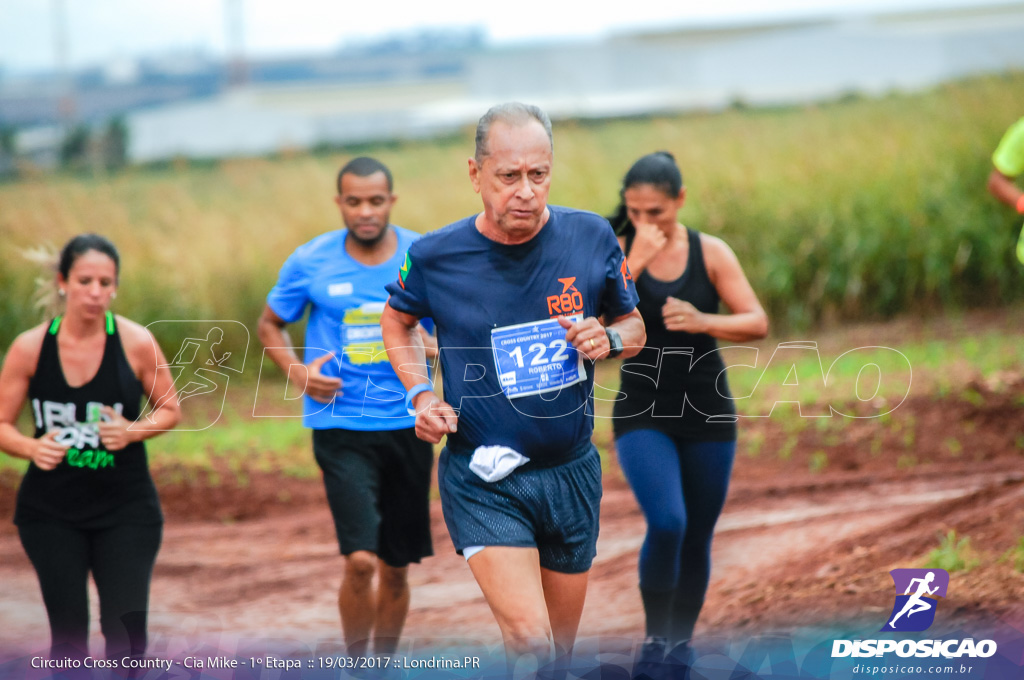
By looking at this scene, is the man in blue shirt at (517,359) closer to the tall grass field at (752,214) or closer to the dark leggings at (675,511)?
the dark leggings at (675,511)

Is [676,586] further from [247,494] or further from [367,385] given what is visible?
[247,494]

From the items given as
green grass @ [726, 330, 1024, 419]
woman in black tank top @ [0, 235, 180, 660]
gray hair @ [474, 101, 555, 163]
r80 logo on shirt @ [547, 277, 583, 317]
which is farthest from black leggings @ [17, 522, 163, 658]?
green grass @ [726, 330, 1024, 419]

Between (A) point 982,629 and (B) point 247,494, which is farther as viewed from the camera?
(B) point 247,494

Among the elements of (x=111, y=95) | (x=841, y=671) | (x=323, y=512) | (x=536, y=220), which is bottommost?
(x=841, y=671)

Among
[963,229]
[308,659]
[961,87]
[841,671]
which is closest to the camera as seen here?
[841,671]

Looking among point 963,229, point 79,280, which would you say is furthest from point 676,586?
point 963,229

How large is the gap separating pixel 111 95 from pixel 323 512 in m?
21.7

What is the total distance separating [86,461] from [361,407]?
1.18 m

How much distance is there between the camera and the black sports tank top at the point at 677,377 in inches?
182

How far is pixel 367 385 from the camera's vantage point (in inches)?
189

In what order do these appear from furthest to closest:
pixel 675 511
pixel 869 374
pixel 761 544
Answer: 1. pixel 869 374
2. pixel 761 544
3. pixel 675 511

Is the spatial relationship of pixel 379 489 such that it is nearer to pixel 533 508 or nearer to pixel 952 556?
pixel 533 508

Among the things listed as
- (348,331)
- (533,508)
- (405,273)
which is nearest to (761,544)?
(348,331)

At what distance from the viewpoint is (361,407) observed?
189 inches
